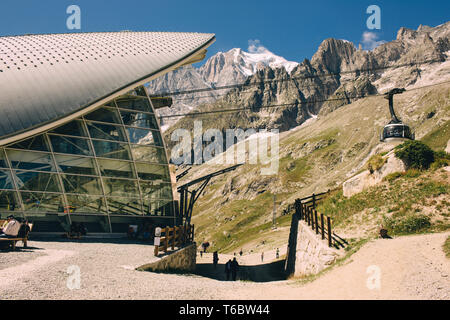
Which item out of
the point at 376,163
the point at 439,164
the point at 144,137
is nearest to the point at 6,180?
the point at 144,137

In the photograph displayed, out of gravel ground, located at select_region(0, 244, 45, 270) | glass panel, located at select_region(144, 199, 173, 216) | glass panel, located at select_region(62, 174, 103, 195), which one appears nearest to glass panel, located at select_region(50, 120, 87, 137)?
glass panel, located at select_region(62, 174, 103, 195)

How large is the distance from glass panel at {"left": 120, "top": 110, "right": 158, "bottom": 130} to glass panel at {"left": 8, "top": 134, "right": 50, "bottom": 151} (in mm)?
6023

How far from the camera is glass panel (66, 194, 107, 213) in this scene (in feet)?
71.9

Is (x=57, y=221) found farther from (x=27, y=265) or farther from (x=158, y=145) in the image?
(x=27, y=265)

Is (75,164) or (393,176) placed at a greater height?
(75,164)

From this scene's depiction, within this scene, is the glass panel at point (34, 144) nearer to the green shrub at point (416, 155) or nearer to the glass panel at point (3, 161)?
the glass panel at point (3, 161)

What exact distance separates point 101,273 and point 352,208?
51.9 feet

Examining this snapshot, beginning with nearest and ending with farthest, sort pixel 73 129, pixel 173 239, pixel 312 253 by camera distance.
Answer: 1. pixel 312 253
2. pixel 173 239
3. pixel 73 129

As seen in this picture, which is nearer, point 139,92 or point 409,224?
point 409,224

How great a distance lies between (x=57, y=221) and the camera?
71.3ft

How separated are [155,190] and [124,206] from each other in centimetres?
290

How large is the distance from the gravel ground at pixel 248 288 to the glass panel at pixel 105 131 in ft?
37.0

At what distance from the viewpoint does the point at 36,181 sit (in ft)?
68.3

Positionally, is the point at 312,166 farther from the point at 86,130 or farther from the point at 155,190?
the point at 86,130
